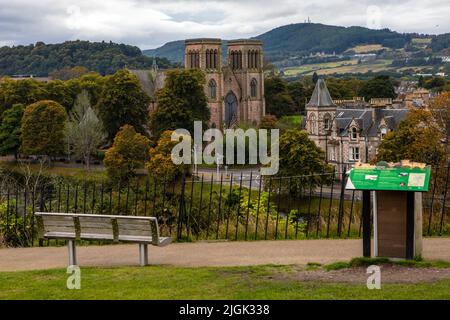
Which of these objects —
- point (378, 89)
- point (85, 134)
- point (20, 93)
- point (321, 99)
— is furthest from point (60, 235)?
point (378, 89)

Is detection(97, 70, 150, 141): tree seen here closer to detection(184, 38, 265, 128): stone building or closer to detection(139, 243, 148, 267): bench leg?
detection(184, 38, 265, 128): stone building

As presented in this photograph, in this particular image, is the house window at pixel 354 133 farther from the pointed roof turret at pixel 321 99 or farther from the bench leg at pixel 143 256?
the bench leg at pixel 143 256

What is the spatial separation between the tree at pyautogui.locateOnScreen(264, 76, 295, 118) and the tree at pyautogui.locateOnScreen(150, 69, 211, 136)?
3544 cm

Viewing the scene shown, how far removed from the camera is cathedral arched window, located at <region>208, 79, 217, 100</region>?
3542 inches

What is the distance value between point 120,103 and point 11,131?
10.9 metres

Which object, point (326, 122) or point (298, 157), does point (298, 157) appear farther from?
point (326, 122)

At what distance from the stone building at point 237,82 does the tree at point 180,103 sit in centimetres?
1938

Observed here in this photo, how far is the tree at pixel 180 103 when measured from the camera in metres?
66.7

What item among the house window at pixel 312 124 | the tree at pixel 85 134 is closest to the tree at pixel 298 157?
the house window at pixel 312 124

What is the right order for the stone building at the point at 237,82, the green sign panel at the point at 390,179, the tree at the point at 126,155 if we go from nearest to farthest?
the green sign panel at the point at 390,179 → the tree at the point at 126,155 → the stone building at the point at 237,82

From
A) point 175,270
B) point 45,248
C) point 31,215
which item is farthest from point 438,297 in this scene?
point 31,215

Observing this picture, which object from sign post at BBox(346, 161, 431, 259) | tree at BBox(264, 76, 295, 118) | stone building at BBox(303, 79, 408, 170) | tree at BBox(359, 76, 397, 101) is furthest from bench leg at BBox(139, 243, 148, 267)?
tree at BBox(359, 76, 397, 101)

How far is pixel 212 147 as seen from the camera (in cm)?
7031
